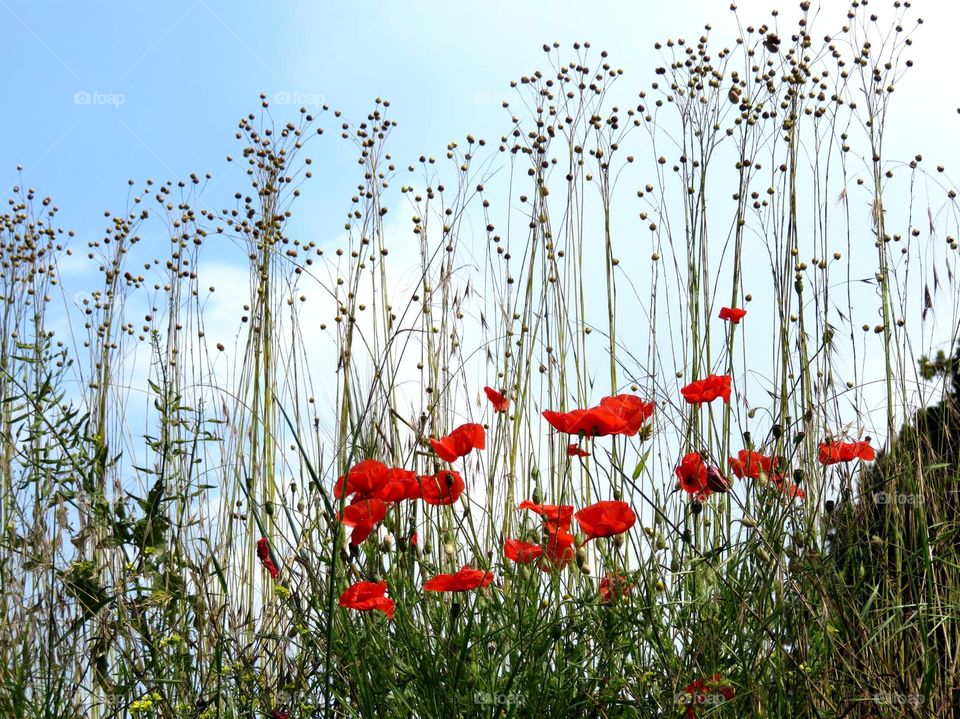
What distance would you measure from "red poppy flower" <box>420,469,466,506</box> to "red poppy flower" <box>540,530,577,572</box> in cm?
20

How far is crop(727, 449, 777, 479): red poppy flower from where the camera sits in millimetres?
1938

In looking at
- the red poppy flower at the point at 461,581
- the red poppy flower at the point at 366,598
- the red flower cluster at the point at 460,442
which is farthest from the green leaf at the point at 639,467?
the red poppy flower at the point at 366,598

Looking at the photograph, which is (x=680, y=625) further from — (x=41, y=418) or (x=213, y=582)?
(x=41, y=418)

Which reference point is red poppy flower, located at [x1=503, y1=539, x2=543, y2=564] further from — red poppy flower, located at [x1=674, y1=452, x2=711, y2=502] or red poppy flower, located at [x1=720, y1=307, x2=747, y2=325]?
red poppy flower, located at [x1=720, y1=307, x2=747, y2=325]

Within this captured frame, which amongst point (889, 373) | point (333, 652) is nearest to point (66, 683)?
point (333, 652)

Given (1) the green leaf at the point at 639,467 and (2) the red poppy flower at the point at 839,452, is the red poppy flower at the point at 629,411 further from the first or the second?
(2) the red poppy flower at the point at 839,452

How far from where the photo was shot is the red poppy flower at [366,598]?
1.74 metres

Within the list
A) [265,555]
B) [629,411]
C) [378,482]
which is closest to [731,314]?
[629,411]

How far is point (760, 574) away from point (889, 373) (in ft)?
3.84

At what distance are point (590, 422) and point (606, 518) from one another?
18 cm

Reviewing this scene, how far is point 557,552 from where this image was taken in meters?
1.94

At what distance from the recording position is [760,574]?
183 cm

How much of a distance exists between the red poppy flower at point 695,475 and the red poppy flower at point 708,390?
0.46ft

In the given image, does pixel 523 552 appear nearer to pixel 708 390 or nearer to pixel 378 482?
pixel 378 482
